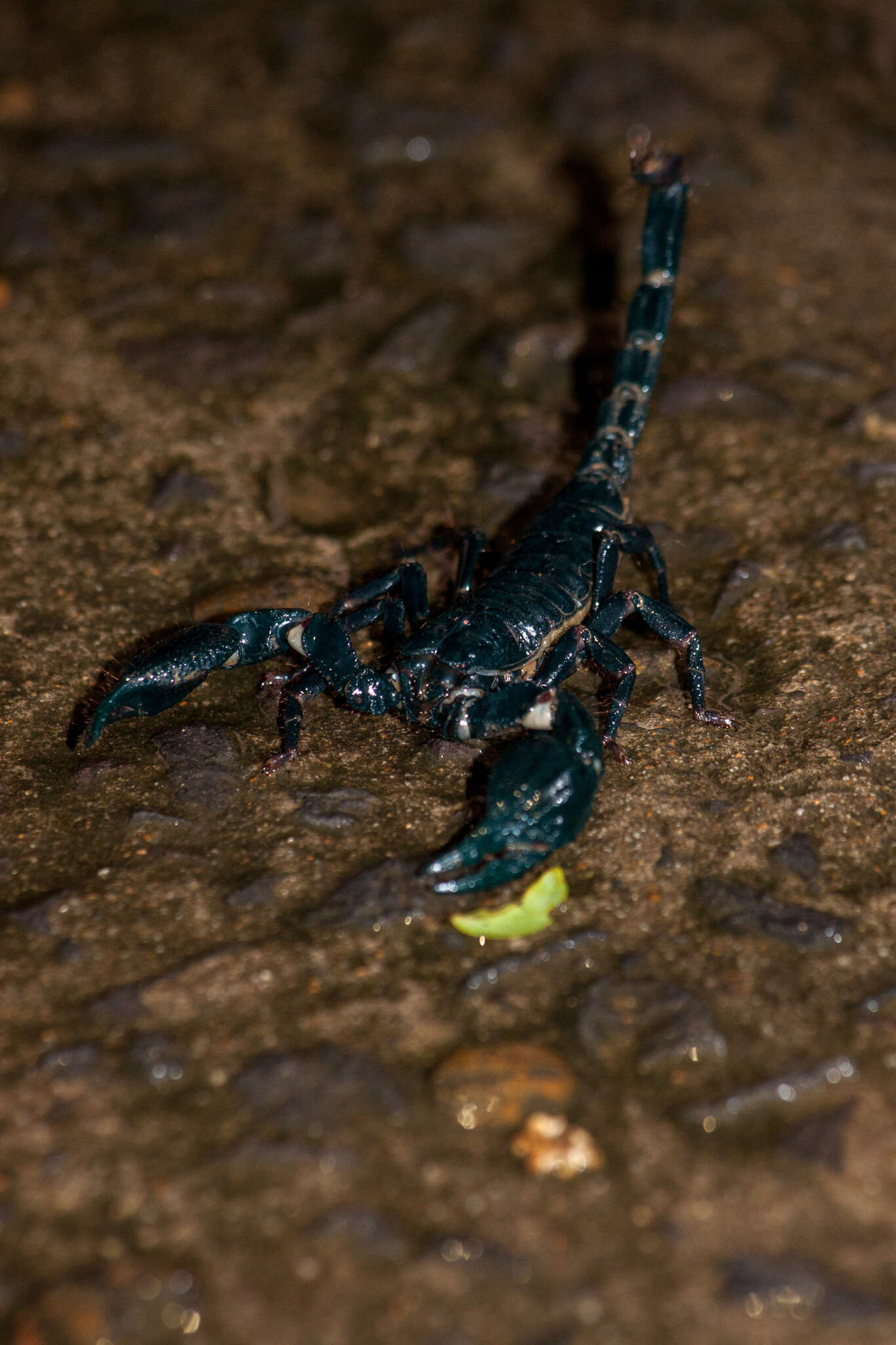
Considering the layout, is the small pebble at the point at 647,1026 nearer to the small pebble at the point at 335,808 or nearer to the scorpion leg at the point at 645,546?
the small pebble at the point at 335,808

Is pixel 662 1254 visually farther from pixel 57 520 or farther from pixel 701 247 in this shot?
pixel 701 247

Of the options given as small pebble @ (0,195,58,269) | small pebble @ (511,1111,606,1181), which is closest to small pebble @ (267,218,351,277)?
small pebble @ (0,195,58,269)

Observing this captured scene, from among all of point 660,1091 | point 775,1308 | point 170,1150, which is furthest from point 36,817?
point 775,1308

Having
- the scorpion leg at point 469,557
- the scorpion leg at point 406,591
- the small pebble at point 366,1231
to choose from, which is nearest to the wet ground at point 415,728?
the small pebble at point 366,1231

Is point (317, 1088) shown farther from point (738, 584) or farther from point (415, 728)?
point (738, 584)

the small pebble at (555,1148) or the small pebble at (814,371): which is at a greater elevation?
the small pebble at (814,371)

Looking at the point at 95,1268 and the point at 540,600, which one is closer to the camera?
the point at 95,1268

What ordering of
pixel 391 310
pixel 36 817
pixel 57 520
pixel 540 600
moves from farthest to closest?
pixel 391 310, pixel 57 520, pixel 540 600, pixel 36 817

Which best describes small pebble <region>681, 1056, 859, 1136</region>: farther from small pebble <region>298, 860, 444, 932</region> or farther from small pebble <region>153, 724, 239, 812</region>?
small pebble <region>153, 724, 239, 812</region>
